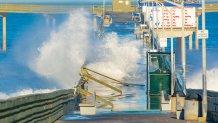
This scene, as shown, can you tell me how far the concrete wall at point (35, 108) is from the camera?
78.5 feet

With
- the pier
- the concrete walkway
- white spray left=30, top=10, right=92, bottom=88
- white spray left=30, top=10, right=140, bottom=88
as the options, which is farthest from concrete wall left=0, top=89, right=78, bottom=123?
white spray left=30, top=10, right=140, bottom=88

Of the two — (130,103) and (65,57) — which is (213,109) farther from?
(65,57)

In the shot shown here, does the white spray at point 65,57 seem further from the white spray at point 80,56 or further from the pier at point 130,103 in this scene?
the pier at point 130,103

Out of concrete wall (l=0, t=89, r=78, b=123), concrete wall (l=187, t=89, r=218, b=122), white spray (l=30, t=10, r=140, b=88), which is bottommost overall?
white spray (l=30, t=10, r=140, b=88)

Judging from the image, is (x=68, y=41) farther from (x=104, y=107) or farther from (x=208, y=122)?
(x=208, y=122)

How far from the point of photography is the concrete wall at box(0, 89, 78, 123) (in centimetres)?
2393

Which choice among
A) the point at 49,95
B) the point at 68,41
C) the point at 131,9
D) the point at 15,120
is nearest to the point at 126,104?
the point at 49,95

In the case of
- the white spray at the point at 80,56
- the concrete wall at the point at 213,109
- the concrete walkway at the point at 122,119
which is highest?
the concrete wall at the point at 213,109

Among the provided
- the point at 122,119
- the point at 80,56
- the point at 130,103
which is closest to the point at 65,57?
the point at 80,56

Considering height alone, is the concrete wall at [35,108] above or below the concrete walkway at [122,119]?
above

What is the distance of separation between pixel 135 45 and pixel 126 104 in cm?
6662

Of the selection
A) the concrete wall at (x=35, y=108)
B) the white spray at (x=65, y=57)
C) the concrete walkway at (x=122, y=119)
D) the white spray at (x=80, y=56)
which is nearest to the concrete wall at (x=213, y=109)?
the concrete walkway at (x=122, y=119)

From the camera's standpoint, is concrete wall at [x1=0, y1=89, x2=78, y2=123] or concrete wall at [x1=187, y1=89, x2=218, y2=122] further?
concrete wall at [x1=187, y1=89, x2=218, y2=122]

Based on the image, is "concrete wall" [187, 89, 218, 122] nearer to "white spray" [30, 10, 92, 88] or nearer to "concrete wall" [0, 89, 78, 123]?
"concrete wall" [0, 89, 78, 123]
